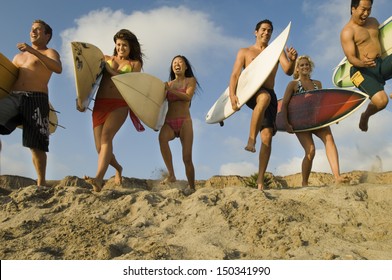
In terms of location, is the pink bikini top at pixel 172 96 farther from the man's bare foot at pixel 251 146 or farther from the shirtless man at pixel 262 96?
the man's bare foot at pixel 251 146

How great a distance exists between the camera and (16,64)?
462cm

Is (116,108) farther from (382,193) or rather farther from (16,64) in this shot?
(382,193)

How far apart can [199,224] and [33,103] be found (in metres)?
2.32

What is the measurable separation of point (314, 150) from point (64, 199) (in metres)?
2.93

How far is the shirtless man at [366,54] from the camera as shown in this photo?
14.9ft

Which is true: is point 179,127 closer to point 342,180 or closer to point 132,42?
point 132,42

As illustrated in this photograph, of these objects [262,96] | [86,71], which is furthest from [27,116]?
[262,96]

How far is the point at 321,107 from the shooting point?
5223mm

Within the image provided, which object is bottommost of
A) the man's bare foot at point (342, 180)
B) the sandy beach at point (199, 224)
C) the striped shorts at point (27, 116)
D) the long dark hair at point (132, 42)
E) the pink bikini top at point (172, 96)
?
the sandy beach at point (199, 224)

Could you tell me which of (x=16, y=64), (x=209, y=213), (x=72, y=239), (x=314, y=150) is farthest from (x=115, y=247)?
(x=314, y=150)

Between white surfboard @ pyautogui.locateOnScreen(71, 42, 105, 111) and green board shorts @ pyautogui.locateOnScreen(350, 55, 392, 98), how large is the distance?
2.80 metres

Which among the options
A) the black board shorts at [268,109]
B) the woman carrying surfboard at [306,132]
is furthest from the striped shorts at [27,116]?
the woman carrying surfboard at [306,132]

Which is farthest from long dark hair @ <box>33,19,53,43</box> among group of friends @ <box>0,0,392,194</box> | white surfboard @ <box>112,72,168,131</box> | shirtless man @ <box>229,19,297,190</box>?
shirtless man @ <box>229,19,297,190</box>
